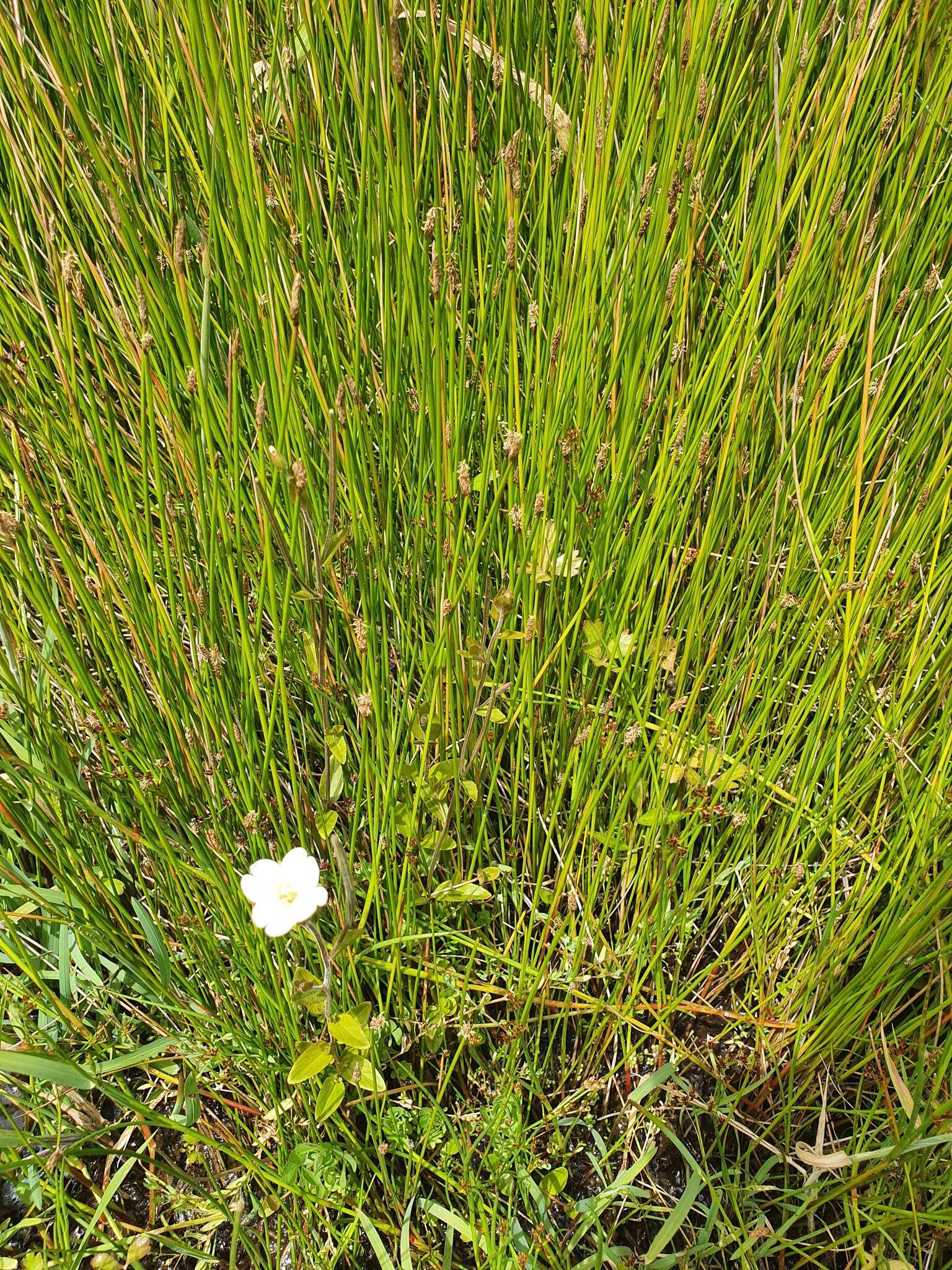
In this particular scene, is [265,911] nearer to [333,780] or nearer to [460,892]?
[333,780]

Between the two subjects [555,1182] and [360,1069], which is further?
[555,1182]

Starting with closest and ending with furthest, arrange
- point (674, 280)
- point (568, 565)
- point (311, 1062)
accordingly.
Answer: point (311, 1062), point (674, 280), point (568, 565)

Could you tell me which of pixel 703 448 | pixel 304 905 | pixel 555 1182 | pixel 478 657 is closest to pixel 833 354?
pixel 703 448

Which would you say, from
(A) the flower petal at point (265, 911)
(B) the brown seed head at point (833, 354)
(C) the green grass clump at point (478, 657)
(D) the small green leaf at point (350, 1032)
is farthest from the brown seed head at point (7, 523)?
(B) the brown seed head at point (833, 354)

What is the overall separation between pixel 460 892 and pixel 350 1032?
24cm

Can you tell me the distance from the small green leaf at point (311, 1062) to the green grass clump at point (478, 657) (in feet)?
0.18

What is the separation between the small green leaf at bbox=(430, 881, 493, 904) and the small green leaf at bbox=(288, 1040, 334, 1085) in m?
0.22

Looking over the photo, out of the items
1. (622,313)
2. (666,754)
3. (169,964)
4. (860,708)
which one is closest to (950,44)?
(622,313)

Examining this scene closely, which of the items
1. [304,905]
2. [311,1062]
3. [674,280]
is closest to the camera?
[304,905]

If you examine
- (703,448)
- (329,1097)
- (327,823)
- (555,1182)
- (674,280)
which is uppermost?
(674,280)

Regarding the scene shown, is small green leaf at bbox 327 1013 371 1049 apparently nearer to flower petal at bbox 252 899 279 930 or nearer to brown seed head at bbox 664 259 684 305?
flower petal at bbox 252 899 279 930

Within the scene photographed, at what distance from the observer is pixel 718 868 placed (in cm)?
131

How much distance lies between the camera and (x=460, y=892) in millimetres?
1104

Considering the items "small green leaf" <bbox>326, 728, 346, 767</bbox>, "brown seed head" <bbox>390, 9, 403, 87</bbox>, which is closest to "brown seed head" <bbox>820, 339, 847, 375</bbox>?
"brown seed head" <bbox>390, 9, 403, 87</bbox>
